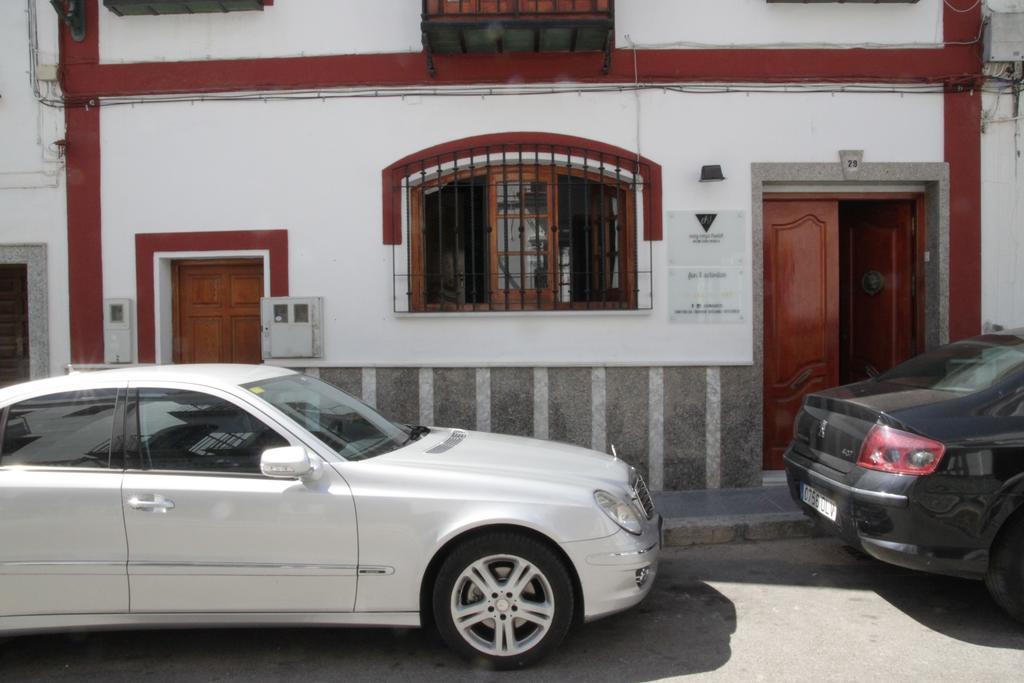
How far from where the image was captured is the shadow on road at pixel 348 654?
4.03 metres

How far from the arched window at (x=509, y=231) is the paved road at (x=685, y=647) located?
11.1 ft

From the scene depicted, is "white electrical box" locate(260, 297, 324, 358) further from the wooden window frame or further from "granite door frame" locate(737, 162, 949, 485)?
"granite door frame" locate(737, 162, 949, 485)

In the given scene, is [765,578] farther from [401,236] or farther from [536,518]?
[401,236]

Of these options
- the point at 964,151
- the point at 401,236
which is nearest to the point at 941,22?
the point at 964,151

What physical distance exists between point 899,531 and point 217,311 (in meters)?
6.31

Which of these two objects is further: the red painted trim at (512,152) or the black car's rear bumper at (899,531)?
the red painted trim at (512,152)

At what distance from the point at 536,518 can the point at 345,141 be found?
489 cm

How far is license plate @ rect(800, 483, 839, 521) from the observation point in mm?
4871

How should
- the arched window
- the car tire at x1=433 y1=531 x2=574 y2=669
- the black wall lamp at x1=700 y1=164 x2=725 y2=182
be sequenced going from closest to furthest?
the car tire at x1=433 y1=531 x2=574 y2=669 → the black wall lamp at x1=700 y1=164 x2=725 y2=182 → the arched window

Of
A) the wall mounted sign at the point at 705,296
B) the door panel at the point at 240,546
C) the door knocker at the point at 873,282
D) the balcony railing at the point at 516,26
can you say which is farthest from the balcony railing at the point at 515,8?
the door panel at the point at 240,546

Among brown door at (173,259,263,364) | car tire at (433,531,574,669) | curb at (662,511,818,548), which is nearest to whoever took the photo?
car tire at (433,531,574,669)

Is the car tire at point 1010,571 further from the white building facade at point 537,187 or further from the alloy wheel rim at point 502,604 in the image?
the white building facade at point 537,187

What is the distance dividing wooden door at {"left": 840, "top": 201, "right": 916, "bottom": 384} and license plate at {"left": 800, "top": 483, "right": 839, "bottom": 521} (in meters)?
3.29

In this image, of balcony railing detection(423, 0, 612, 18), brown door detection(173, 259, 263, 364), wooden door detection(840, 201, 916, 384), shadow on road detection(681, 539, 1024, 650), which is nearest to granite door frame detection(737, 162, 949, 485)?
wooden door detection(840, 201, 916, 384)
